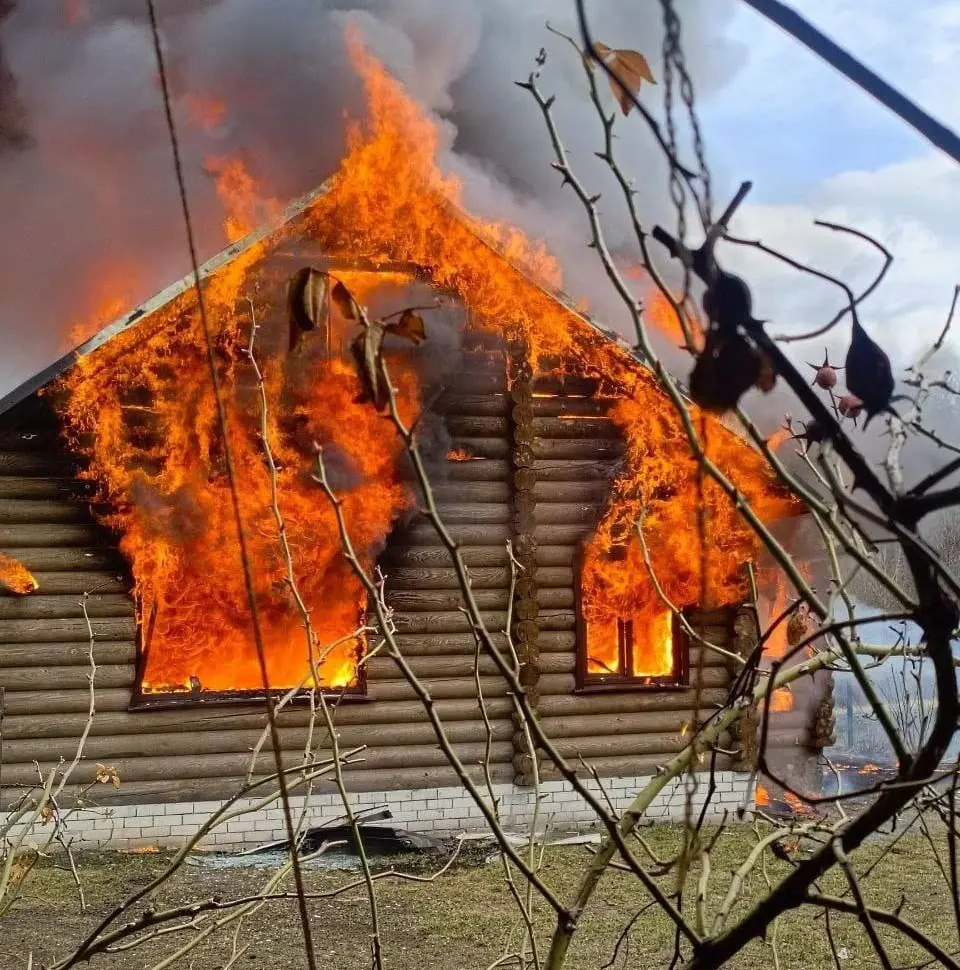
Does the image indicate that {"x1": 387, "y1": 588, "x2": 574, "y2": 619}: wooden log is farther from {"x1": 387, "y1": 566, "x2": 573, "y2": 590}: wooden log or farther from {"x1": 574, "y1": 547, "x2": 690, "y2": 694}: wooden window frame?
{"x1": 574, "y1": 547, "x2": 690, "y2": 694}: wooden window frame

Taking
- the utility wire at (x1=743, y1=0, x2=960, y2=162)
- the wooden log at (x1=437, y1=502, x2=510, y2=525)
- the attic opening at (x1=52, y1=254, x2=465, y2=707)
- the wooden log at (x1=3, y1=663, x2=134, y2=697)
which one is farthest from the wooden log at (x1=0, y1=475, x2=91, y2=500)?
the utility wire at (x1=743, y1=0, x2=960, y2=162)

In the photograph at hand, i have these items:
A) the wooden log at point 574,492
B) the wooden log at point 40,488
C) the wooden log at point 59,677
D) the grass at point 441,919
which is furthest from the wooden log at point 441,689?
the wooden log at point 40,488

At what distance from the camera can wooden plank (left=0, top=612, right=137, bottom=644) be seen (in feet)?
29.4

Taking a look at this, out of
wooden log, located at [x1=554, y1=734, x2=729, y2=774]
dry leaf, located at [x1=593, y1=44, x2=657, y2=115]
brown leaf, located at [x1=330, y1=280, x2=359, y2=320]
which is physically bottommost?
wooden log, located at [x1=554, y1=734, x2=729, y2=774]

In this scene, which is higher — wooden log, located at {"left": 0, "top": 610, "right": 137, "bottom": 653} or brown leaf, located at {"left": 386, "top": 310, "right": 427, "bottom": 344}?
brown leaf, located at {"left": 386, "top": 310, "right": 427, "bottom": 344}

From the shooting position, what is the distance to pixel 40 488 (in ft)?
29.8

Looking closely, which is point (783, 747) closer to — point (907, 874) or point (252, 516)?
point (907, 874)

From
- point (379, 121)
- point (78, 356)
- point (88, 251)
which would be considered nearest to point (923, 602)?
A: point (78, 356)

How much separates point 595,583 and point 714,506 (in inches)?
57.1

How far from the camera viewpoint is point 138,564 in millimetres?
9055

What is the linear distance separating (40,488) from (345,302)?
8.78 meters

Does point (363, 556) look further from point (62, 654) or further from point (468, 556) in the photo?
point (62, 654)

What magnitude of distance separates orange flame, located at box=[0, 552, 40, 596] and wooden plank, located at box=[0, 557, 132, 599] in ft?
0.18

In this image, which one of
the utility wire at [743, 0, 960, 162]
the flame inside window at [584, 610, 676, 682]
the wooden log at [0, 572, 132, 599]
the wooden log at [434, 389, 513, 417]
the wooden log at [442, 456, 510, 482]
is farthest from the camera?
the flame inside window at [584, 610, 676, 682]
